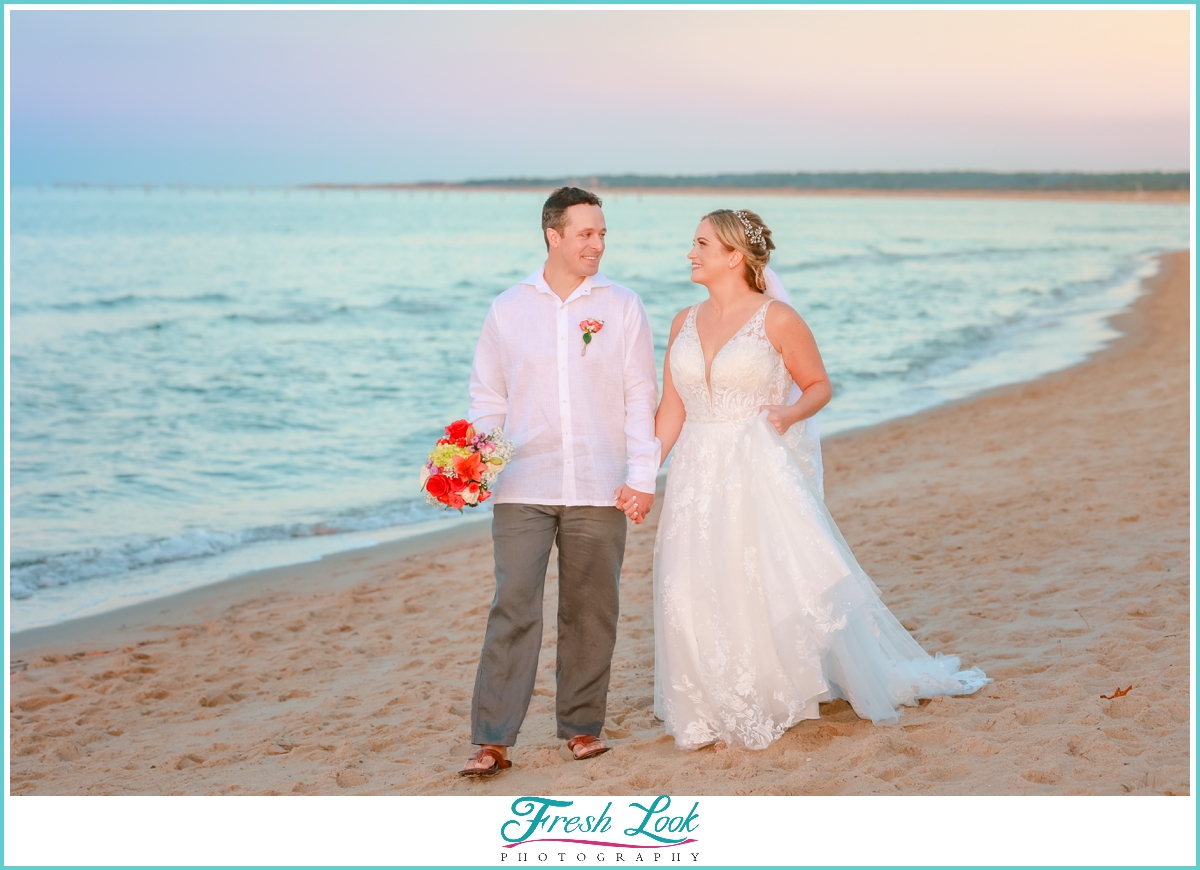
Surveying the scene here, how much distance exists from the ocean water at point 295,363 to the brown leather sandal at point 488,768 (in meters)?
4.33

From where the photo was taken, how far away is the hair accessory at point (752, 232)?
4234 mm

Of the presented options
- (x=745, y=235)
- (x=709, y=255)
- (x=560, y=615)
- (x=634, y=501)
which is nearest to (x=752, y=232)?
(x=745, y=235)

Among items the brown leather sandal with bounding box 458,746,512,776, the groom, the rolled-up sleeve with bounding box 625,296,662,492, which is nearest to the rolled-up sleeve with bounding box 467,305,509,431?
the groom

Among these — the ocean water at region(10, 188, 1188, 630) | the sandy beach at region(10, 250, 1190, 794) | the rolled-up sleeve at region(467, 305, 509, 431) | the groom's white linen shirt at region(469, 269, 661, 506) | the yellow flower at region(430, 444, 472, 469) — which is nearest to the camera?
the sandy beach at region(10, 250, 1190, 794)

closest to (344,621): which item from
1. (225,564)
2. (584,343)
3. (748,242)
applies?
(225,564)

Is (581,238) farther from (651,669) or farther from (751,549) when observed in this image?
(651,669)

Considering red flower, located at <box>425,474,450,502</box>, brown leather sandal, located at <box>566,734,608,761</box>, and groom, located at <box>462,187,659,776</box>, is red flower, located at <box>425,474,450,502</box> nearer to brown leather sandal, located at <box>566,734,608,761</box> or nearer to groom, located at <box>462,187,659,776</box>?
groom, located at <box>462,187,659,776</box>

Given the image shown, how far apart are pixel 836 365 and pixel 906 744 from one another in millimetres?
14920

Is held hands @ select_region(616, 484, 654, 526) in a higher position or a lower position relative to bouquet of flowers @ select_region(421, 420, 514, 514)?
lower

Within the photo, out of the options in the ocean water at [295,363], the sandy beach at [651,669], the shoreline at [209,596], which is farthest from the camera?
the ocean water at [295,363]

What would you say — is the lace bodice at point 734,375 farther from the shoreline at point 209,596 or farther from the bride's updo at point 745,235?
the shoreline at point 209,596

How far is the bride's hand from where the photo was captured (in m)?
4.20

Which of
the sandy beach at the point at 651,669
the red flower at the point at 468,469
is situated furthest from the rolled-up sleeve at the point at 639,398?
the sandy beach at the point at 651,669

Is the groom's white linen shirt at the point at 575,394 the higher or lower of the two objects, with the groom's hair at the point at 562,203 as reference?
lower
